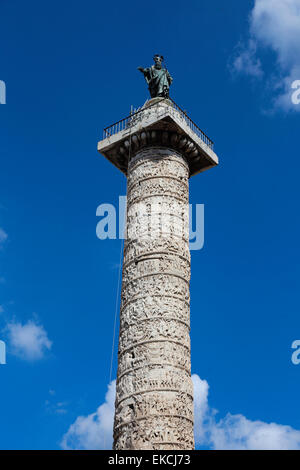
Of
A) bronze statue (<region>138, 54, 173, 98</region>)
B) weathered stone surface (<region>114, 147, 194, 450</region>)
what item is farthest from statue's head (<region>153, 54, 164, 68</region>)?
weathered stone surface (<region>114, 147, 194, 450</region>)

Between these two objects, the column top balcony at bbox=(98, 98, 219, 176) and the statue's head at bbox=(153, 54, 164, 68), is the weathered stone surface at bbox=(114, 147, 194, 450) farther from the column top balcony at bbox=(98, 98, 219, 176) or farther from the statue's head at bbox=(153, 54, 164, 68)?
the statue's head at bbox=(153, 54, 164, 68)

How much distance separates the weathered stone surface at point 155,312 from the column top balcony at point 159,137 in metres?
0.19

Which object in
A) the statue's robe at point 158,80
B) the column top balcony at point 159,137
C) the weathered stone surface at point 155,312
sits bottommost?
the weathered stone surface at point 155,312

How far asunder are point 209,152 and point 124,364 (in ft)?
14.6

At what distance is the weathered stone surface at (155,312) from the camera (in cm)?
834

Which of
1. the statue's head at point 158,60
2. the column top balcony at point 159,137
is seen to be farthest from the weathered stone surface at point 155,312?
the statue's head at point 158,60

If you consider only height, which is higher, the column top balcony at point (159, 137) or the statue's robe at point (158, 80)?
the statue's robe at point (158, 80)

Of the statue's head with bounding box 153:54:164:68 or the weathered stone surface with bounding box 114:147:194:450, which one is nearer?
the weathered stone surface with bounding box 114:147:194:450

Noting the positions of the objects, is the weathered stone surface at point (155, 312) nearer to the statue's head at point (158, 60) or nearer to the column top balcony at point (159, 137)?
the column top balcony at point (159, 137)

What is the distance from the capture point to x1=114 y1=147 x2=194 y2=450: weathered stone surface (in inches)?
328

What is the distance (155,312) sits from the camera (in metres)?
9.04

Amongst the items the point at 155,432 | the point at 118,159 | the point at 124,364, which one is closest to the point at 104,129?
the point at 118,159

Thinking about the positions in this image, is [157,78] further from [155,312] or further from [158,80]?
→ [155,312]

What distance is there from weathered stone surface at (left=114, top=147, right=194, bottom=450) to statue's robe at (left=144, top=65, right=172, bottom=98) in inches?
61.4
